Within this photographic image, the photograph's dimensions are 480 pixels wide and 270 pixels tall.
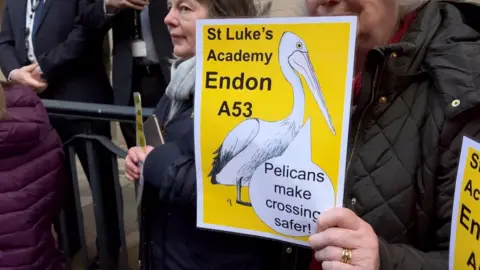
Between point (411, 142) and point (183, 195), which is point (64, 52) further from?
point (411, 142)

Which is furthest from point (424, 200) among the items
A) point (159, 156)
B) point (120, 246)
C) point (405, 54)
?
point (120, 246)

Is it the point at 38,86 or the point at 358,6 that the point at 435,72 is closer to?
the point at 358,6

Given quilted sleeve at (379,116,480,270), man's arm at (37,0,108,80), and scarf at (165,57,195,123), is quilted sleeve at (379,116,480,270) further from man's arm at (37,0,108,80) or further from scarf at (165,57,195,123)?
man's arm at (37,0,108,80)

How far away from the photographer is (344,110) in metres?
1.03

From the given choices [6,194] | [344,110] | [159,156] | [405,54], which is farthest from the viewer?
[6,194]

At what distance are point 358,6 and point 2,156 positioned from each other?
1.31m

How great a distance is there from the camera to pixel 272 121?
1120 mm

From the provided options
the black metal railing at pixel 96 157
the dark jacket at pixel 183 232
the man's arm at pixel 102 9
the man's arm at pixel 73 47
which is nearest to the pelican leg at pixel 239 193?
the dark jacket at pixel 183 232

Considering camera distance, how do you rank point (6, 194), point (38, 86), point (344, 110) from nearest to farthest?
1. point (344, 110)
2. point (6, 194)
3. point (38, 86)

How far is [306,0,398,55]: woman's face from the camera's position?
118 cm

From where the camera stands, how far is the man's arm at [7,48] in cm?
287

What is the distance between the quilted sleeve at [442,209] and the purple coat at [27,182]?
4.38 feet

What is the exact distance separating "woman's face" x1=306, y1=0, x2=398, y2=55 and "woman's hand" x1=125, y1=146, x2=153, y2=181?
24.1 inches

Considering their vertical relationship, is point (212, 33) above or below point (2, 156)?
above
